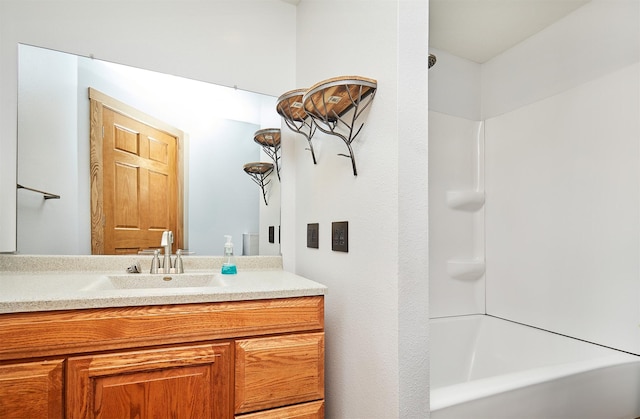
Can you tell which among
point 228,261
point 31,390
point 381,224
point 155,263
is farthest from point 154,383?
point 381,224

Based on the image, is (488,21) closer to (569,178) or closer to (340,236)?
(569,178)

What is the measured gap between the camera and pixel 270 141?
1.95m

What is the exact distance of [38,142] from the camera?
1.52m

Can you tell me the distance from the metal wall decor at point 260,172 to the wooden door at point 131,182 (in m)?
0.36

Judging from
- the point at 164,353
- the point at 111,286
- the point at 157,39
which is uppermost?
the point at 157,39

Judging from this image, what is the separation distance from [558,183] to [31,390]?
2.47 metres

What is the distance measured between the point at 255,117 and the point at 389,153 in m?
1.06

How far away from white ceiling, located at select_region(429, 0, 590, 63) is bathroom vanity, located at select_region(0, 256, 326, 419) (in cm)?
167

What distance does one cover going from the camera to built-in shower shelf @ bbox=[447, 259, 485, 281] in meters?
2.28

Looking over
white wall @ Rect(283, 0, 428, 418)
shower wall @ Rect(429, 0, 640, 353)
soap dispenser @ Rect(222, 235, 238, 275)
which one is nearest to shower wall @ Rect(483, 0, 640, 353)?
shower wall @ Rect(429, 0, 640, 353)

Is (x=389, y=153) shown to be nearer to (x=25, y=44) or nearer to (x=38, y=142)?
(x=38, y=142)

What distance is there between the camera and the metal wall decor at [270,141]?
1931 mm

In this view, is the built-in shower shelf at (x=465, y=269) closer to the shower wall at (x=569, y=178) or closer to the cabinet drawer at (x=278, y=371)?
the shower wall at (x=569, y=178)

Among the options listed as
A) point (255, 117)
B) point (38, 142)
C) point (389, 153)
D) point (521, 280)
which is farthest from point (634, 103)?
point (38, 142)
